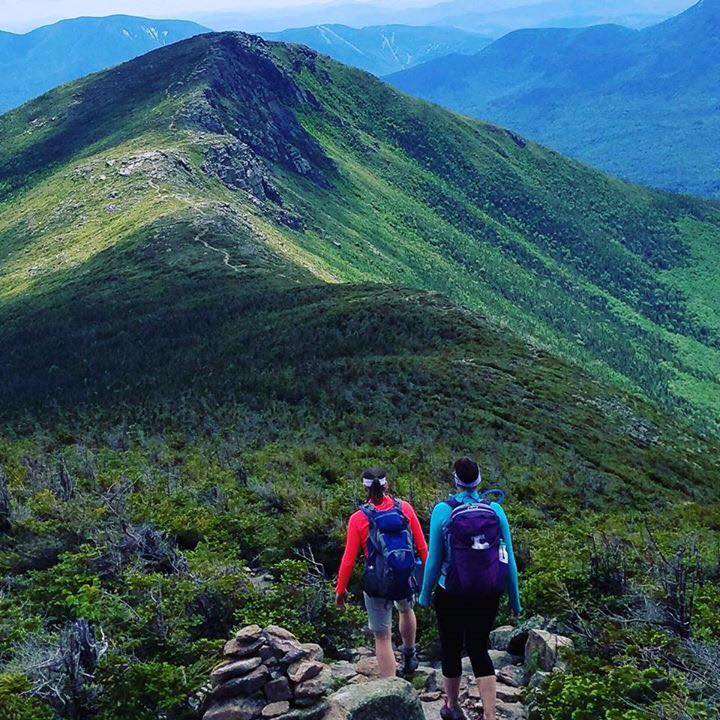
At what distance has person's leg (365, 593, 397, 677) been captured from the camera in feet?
28.6

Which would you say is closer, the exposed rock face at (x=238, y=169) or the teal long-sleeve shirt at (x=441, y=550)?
the teal long-sleeve shirt at (x=441, y=550)

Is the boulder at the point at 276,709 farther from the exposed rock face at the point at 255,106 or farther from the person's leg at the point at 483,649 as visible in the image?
the exposed rock face at the point at 255,106

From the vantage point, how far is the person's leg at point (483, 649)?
782 cm

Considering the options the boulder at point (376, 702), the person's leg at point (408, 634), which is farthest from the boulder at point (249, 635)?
the person's leg at point (408, 634)

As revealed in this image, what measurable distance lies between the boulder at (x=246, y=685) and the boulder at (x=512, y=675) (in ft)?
10.8

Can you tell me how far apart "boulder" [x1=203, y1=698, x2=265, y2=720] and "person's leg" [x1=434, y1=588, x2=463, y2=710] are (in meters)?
2.17

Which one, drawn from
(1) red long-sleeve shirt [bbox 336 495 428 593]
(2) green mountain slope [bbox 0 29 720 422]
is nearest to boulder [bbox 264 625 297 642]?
(1) red long-sleeve shirt [bbox 336 495 428 593]

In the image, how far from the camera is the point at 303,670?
7871 mm

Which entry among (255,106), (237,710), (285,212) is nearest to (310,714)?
(237,710)

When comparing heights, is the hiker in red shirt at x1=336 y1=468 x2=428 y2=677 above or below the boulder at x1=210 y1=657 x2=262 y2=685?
above

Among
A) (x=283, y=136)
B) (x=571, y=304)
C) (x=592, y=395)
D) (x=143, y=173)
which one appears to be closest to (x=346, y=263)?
(x=143, y=173)

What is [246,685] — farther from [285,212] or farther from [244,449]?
[285,212]

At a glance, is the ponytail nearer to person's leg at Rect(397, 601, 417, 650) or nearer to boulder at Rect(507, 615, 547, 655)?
person's leg at Rect(397, 601, 417, 650)

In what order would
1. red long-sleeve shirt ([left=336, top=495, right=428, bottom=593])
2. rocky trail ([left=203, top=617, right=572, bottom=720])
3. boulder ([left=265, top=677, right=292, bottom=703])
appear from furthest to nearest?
1. red long-sleeve shirt ([left=336, top=495, right=428, bottom=593])
2. boulder ([left=265, top=677, right=292, bottom=703])
3. rocky trail ([left=203, top=617, right=572, bottom=720])
